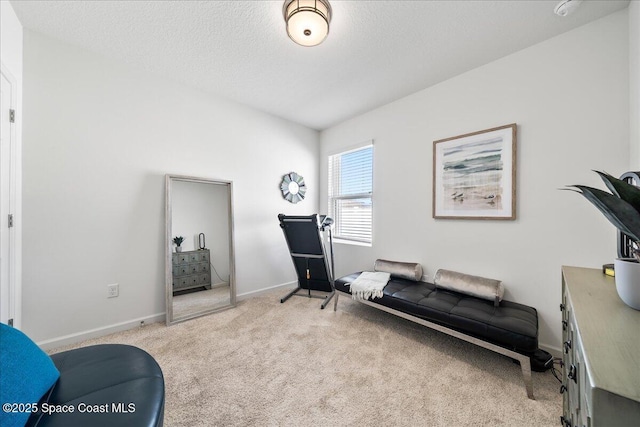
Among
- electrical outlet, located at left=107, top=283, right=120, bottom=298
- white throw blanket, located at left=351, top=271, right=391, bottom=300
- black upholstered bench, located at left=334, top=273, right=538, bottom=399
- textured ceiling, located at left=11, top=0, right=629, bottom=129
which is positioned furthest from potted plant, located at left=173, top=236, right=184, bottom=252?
black upholstered bench, located at left=334, top=273, right=538, bottom=399

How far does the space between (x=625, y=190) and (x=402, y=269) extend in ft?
7.12

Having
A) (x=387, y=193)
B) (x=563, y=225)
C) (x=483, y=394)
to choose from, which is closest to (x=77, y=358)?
(x=483, y=394)

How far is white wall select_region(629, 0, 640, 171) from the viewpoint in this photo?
1530 millimetres

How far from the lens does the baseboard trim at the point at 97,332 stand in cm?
207

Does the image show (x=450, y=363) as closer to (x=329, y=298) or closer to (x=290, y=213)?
(x=329, y=298)

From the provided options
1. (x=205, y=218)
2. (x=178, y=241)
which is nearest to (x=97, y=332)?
(x=178, y=241)

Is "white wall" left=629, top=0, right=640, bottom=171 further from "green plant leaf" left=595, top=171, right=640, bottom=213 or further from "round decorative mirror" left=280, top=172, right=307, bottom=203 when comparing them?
"round decorative mirror" left=280, top=172, right=307, bottom=203

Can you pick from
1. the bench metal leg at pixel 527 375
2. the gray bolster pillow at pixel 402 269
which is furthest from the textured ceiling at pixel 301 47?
the bench metal leg at pixel 527 375

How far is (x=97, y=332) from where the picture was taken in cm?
229

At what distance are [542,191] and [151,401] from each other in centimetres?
298

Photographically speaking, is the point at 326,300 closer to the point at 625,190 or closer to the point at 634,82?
the point at 625,190

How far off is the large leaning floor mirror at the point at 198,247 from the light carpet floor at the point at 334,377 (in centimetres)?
34

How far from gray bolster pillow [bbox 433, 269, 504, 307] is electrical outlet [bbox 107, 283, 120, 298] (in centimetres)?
332

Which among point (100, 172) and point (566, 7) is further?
point (100, 172)
